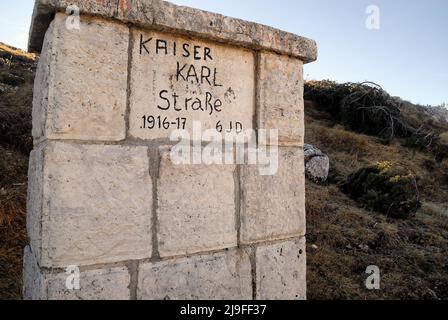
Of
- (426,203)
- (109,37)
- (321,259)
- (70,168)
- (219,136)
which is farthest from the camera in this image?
(426,203)

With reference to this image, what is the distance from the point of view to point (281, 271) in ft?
7.25

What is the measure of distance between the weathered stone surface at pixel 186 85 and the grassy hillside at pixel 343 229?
6.82ft

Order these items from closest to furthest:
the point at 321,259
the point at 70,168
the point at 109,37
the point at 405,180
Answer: the point at 70,168
the point at 109,37
the point at 321,259
the point at 405,180

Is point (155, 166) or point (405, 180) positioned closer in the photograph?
point (155, 166)

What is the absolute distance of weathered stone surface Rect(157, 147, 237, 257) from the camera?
6.08 feet

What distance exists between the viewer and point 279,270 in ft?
7.23

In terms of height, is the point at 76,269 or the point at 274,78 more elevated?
the point at 274,78

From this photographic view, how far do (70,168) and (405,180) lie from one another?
20.0 feet

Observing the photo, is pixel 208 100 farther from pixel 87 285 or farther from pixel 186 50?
pixel 87 285

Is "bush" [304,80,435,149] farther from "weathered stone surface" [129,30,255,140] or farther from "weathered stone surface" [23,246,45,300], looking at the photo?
"weathered stone surface" [23,246,45,300]

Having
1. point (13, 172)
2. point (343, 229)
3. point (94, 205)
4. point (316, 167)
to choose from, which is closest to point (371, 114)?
point (316, 167)

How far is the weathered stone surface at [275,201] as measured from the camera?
2.09 meters

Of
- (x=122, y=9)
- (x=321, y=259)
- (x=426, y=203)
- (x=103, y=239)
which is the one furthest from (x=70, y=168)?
(x=426, y=203)

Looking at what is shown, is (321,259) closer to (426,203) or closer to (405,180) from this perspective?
(405,180)
